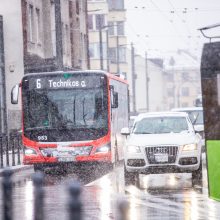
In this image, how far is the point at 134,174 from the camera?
19828 millimetres

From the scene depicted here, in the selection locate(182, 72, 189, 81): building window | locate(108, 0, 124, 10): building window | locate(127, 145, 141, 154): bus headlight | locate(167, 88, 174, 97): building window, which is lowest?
locate(127, 145, 141, 154): bus headlight

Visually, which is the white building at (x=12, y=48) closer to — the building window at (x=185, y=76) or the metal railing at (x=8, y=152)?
the metal railing at (x=8, y=152)

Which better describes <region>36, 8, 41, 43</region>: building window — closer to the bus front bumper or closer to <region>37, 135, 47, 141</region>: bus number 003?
<region>37, 135, 47, 141</region>: bus number 003

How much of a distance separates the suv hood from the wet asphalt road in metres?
0.92

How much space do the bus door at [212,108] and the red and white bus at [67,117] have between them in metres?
11.5

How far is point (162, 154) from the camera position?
758 inches

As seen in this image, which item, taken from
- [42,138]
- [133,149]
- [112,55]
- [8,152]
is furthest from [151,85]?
[133,149]

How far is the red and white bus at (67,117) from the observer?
2334 centimetres

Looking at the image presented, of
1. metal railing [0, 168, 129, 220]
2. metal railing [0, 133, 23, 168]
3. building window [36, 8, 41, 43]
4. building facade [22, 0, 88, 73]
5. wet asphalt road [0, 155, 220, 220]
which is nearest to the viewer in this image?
metal railing [0, 168, 129, 220]

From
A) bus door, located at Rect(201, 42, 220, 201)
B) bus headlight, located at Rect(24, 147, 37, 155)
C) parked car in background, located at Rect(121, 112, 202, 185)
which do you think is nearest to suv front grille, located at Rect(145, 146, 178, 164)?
parked car in background, located at Rect(121, 112, 202, 185)

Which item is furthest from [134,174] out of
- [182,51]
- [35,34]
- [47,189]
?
[182,51]

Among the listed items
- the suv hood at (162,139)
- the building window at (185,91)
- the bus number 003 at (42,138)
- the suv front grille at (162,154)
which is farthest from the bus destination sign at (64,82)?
the building window at (185,91)

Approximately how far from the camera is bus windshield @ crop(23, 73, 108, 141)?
23.4 metres

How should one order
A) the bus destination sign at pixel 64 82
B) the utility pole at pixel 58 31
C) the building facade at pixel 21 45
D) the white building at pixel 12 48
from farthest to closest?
1. the white building at pixel 12 48
2. the building facade at pixel 21 45
3. the utility pole at pixel 58 31
4. the bus destination sign at pixel 64 82
